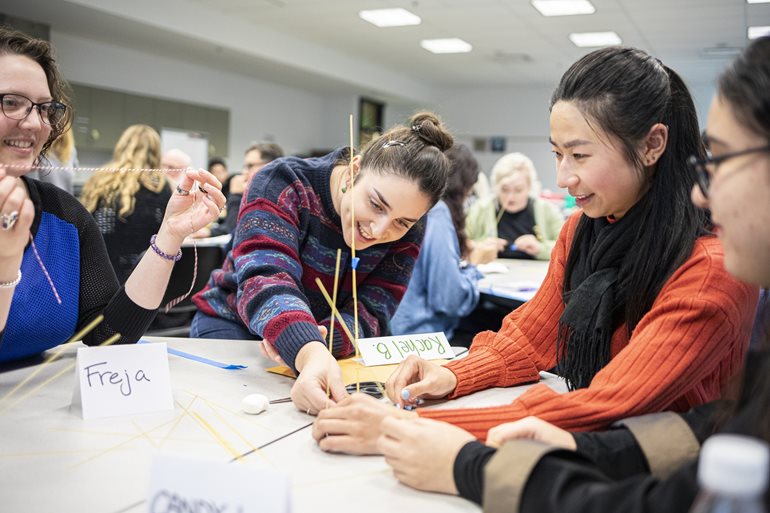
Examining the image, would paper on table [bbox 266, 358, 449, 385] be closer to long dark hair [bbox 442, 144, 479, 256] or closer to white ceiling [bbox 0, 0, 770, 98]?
long dark hair [bbox 442, 144, 479, 256]

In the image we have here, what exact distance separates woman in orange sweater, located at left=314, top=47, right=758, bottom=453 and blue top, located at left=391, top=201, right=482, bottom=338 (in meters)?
1.42

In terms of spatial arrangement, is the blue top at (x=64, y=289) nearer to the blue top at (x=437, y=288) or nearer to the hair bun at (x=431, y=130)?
the hair bun at (x=431, y=130)

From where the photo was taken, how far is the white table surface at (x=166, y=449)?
2.78ft

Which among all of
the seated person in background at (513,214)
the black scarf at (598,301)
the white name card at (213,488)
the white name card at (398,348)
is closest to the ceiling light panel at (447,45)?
the seated person in background at (513,214)

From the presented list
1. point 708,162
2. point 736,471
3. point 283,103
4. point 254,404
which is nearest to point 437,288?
point 254,404

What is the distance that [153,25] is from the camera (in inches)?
272

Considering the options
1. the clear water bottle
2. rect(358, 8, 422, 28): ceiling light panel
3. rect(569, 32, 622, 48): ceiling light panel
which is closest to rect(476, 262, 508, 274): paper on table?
the clear water bottle

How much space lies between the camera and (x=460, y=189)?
340 cm

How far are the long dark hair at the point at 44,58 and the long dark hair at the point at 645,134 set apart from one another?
3.74ft

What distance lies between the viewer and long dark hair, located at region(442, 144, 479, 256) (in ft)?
11.0

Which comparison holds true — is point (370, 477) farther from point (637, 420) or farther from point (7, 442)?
point (7, 442)

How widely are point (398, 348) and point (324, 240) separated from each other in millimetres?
346

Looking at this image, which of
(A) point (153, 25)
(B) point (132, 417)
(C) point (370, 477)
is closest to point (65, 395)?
(B) point (132, 417)

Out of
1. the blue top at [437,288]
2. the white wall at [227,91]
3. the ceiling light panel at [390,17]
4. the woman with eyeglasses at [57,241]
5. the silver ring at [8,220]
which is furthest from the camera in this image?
the white wall at [227,91]
